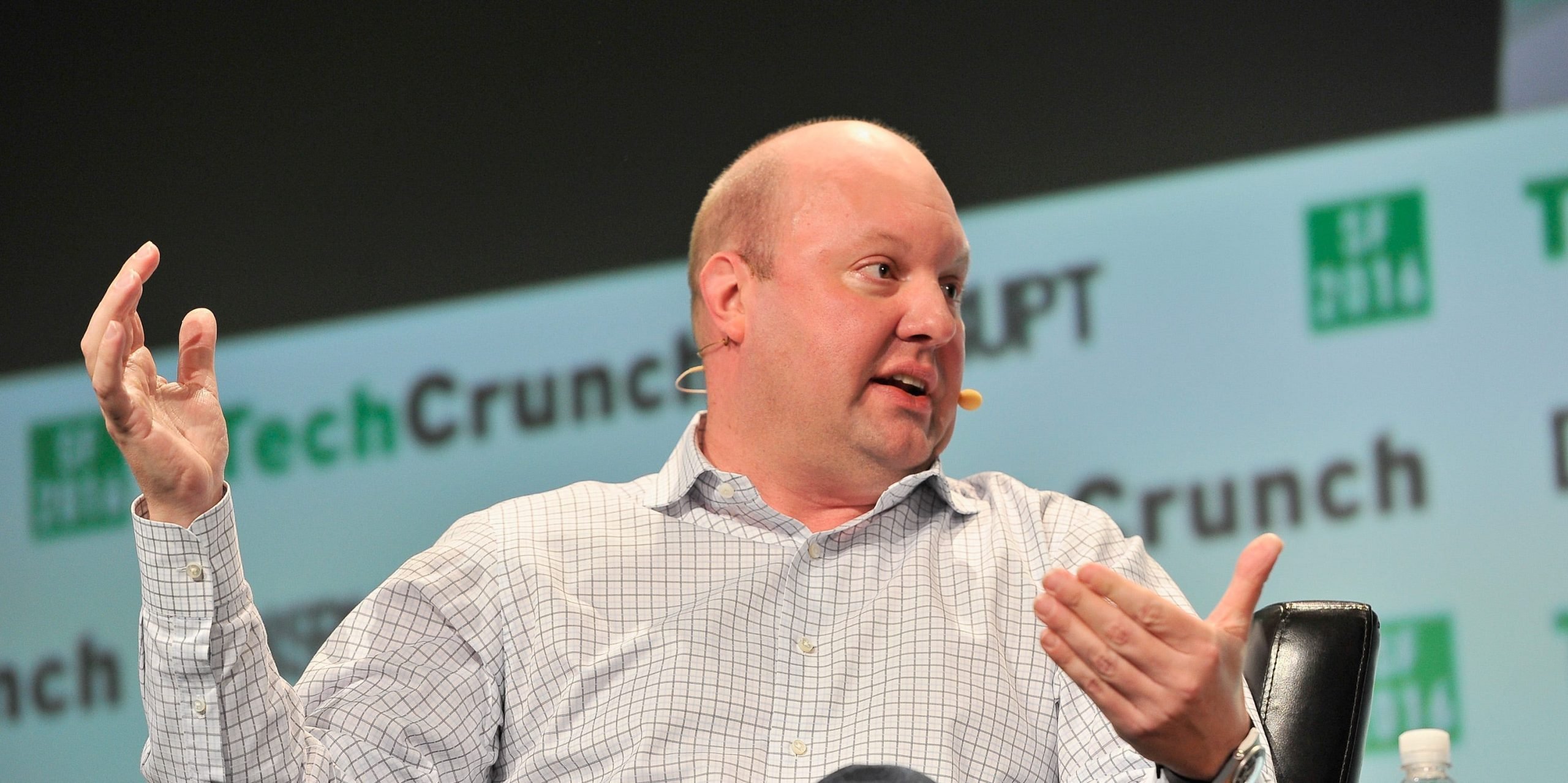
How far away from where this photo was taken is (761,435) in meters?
2.05

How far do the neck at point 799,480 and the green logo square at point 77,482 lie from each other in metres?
1.75

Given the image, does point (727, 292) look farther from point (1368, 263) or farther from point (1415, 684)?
Answer: point (1415, 684)

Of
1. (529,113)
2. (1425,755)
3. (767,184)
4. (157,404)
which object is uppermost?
(529,113)

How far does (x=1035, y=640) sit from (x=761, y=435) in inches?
18.7

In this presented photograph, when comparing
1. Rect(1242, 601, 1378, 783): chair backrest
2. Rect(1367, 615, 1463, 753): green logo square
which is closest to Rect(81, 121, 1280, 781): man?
Rect(1242, 601, 1378, 783): chair backrest

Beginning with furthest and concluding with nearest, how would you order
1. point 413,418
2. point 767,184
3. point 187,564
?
point 413,418, point 767,184, point 187,564

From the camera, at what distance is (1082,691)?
4.82 feet

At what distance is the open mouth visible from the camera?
1982 mm

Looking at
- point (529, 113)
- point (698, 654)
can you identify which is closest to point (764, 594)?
point (698, 654)

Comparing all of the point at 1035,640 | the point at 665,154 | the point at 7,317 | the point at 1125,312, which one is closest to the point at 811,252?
the point at 1035,640

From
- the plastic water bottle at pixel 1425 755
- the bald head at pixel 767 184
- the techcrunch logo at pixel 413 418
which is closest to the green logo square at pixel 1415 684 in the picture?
the techcrunch logo at pixel 413 418

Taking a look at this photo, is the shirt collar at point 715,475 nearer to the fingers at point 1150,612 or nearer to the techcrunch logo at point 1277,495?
the fingers at point 1150,612

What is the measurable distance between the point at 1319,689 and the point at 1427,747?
0.40 ft

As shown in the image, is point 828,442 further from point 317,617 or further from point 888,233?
point 317,617
